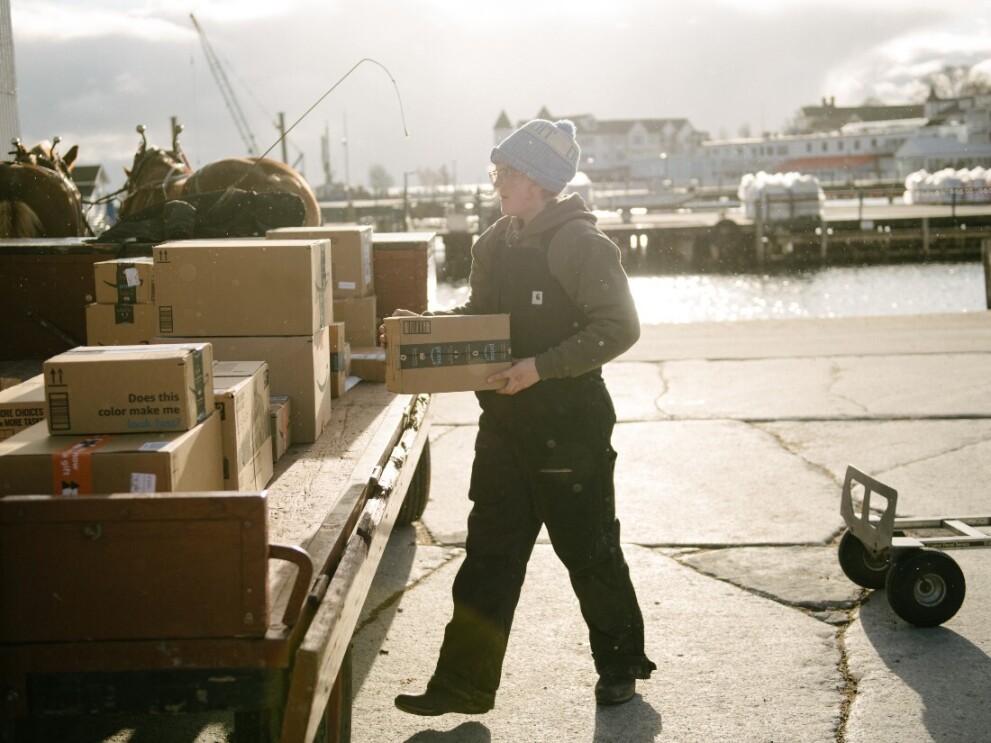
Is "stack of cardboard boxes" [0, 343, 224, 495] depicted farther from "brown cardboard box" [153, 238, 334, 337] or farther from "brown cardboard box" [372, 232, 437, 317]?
"brown cardboard box" [372, 232, 437, 317]

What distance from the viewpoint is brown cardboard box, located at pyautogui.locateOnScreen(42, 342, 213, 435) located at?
2918 millimetres

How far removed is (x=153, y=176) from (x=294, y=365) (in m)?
A: 7.04

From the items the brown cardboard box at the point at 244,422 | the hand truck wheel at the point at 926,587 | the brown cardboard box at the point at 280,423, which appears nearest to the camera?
the brown cardboard box at the point at 244,422

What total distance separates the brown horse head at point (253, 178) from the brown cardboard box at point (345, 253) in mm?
2412

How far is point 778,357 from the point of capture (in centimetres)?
1180

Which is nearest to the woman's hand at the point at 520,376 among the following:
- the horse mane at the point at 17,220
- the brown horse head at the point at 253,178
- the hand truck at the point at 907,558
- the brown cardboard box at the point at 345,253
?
the hand truck at the point at 907,558

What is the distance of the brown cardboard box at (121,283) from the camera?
5.07 m

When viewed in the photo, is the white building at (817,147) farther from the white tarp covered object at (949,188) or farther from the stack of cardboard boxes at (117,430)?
the stack of cardboard boxes at (117,430)

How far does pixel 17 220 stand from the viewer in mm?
9180

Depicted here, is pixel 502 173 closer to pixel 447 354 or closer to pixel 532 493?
pixel 447 354

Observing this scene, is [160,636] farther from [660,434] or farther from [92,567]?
[660,434]

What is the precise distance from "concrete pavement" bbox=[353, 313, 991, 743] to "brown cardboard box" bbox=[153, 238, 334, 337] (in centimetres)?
137

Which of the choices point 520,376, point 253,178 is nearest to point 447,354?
point 520,376

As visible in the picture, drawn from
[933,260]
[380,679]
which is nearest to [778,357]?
[380,679]
